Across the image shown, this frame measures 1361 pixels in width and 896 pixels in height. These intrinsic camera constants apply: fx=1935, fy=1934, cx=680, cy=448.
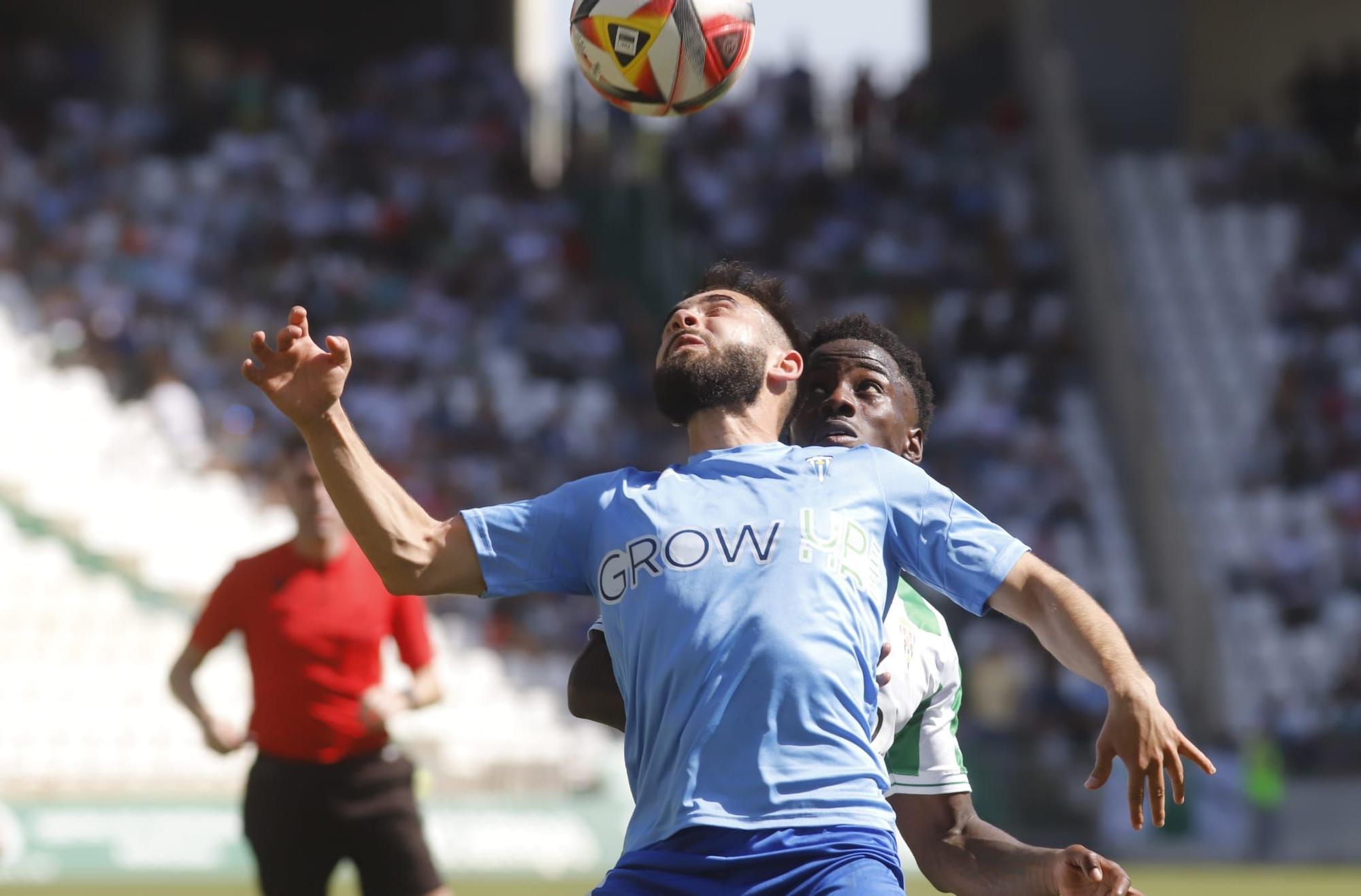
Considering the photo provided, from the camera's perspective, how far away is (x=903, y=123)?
2384 cm

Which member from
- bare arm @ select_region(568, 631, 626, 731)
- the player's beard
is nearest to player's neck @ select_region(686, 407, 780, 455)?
the player's beard

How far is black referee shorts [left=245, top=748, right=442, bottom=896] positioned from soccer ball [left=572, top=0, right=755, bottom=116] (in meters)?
2.60

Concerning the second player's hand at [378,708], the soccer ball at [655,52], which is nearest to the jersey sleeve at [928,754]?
the soccer ball at [655,52]

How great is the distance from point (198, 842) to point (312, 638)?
7.91m

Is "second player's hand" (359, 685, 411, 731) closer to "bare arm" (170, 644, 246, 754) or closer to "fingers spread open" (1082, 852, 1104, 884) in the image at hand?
"bare arm" (170, 644, 246, 754)

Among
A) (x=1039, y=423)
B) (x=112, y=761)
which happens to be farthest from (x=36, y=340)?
(x=1039, y=423)

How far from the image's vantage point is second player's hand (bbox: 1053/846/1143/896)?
156 inches

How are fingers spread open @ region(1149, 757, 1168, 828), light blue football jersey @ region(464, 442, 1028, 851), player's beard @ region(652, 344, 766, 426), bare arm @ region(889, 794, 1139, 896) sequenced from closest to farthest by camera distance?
fingers spread open @ region(1149, 757, 1168, 828)
light blue football jersey @ region(464, 442, 1028, 851)
bare arm @ region(889, 794, 1139, 896)
player's beard @ region(652, 344, 766, 426)

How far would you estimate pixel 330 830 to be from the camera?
6863 mm

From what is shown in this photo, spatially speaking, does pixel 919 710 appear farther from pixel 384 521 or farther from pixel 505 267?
pixel 505 267

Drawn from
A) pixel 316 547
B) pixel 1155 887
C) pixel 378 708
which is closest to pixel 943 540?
pixel 378 708

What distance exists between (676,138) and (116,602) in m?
9.83

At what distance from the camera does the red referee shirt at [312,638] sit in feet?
22.9

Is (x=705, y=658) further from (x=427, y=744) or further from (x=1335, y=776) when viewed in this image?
(x=1335, y=776)
